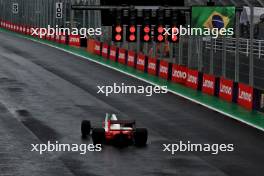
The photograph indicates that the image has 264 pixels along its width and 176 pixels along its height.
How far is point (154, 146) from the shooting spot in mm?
25297

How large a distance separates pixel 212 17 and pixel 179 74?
14.3ft

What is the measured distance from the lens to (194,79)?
131ft

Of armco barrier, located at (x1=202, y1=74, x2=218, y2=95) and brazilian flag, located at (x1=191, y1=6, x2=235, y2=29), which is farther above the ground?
brazilian flag, located at (x1=191, y1=6, x2=235, y2=29)

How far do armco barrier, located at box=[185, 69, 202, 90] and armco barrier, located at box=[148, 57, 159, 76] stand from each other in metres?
4.27

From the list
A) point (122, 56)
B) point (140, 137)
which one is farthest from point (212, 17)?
point (140, 137)

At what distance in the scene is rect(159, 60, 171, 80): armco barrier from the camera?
43.3 meters

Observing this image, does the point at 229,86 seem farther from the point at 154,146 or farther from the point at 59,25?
the point at 59,25

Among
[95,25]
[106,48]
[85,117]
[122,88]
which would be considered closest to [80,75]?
[122,88]

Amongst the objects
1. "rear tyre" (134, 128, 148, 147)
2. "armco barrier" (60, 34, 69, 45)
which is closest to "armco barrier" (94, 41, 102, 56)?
"armco barrier" (60, 34, 69, 45)

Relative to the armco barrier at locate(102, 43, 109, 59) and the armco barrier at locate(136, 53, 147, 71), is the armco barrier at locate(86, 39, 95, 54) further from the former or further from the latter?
the armco barrier at locate(136, 53, 147, 71)

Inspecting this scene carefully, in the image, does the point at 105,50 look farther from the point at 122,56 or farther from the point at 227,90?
the point at 227,90

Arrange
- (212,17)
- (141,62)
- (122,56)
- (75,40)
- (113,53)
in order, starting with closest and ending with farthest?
(212,17), (141,62), (122,56), (113,53), (75,40)

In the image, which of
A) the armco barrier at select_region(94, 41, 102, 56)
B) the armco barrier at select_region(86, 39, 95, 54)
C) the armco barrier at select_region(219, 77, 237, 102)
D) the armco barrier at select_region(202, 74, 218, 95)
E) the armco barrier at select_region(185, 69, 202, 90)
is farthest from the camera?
the armco barrier at select_region(86, 39, 95, 54)

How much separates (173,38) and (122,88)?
355 cm
